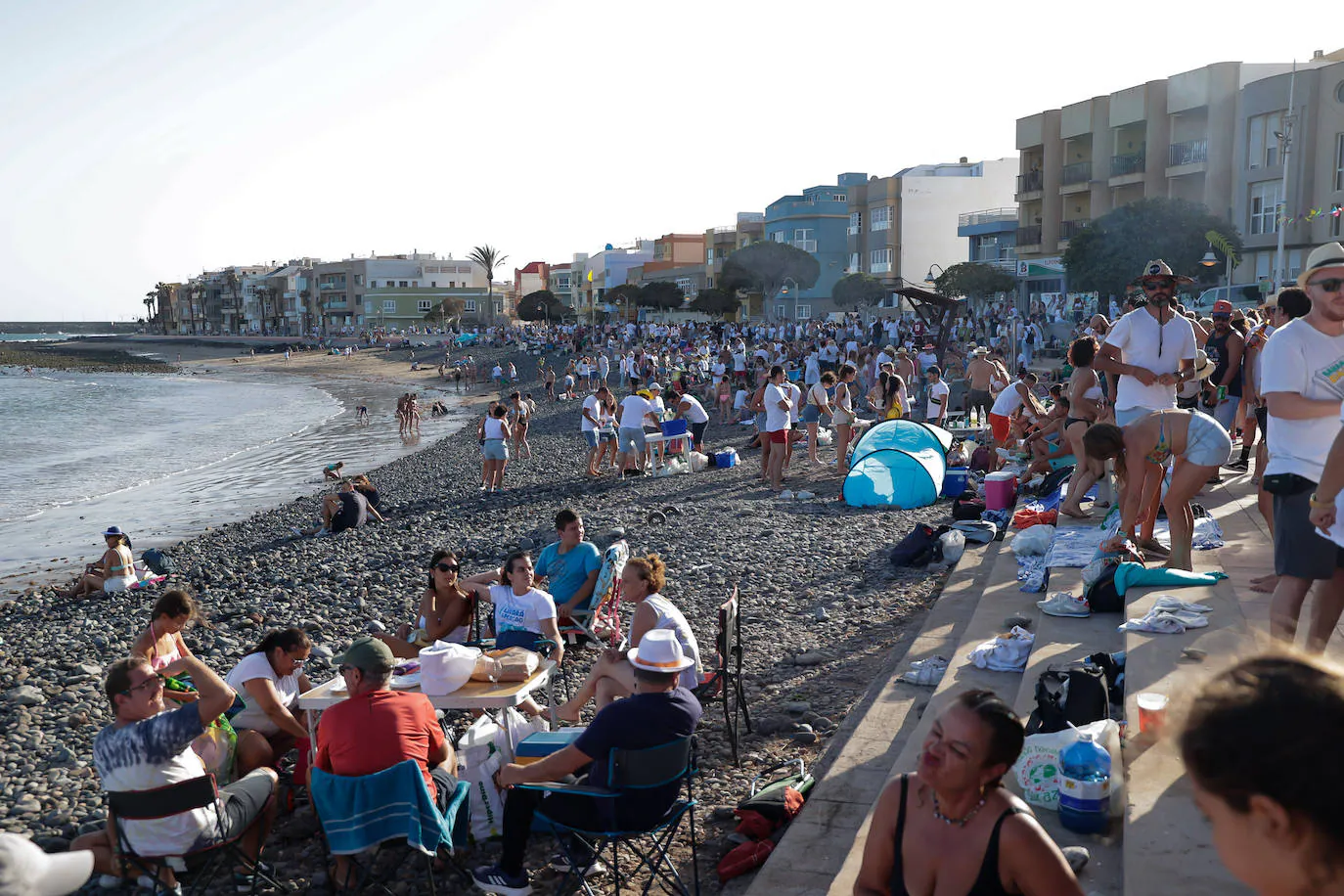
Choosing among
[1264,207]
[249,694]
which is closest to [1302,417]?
[249,694]

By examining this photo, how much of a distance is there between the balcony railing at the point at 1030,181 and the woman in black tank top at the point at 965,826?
4615 centimetres

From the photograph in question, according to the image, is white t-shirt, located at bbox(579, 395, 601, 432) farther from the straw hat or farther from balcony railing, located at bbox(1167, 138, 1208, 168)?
balcony railing, located at bbox(1167, 138, 1208, 168)

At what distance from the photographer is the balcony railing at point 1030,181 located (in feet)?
146

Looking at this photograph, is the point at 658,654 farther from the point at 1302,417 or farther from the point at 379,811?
the point at 1302,417

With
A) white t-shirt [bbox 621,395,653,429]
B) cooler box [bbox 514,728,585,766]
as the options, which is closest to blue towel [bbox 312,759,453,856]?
cooler box [bbox 514,728,585,766]

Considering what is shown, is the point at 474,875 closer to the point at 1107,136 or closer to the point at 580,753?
the point at 580,753

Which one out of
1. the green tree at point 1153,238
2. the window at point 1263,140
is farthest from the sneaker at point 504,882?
the window at point 1263,140

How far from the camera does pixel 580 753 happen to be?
396 cm

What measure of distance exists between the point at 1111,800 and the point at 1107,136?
4328 centimetres

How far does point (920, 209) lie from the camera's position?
58.1m

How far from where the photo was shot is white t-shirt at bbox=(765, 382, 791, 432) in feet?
44.0

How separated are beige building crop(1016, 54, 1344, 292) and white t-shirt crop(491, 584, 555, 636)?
29978 mm

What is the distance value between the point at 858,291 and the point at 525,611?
2026 inches

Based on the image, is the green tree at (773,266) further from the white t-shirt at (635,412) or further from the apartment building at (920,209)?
the white t-shirt at (635,412)
